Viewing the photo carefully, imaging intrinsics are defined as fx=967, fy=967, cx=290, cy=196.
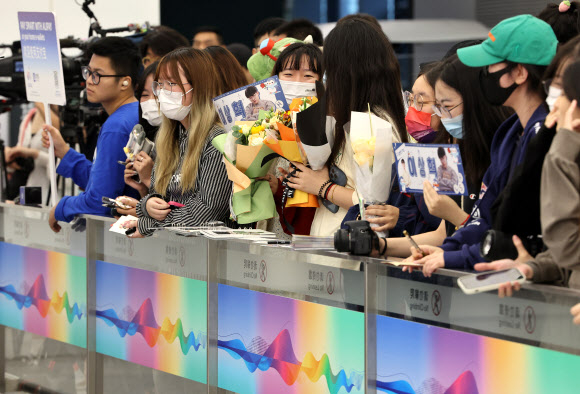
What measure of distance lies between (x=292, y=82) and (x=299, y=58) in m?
0.11

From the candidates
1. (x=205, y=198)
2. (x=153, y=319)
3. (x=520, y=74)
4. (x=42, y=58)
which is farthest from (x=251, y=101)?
(x=42, y=58)

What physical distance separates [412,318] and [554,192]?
65 cm

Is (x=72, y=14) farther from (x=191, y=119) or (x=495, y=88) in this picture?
(x=495, y=88)

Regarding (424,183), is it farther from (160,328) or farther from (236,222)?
(160,328)

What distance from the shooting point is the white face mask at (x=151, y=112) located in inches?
177

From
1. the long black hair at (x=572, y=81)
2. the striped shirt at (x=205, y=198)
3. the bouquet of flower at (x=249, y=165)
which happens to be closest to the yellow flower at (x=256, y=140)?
the bouquet of flower at (x=249, y=165)

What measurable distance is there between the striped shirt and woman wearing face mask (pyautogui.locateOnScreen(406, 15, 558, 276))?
1.23 meters

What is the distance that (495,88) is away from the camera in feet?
8.98

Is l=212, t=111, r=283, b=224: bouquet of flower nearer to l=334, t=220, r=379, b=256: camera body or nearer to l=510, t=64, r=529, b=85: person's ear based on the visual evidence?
l=334, t=220, r=379, b=256: camera body

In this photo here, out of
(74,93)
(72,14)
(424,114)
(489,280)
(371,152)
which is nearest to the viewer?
(489,280)

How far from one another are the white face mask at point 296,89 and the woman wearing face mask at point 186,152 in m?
0.33

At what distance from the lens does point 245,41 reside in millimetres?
12070

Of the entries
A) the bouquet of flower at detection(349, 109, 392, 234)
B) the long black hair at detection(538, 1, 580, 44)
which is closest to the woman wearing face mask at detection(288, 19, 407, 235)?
the bouquet of flower at detection(349, 109, 392, 234)

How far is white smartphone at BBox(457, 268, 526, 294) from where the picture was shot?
2.40m
